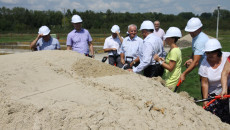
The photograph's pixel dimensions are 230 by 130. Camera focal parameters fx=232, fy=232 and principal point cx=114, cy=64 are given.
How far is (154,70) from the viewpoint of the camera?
4496 mm

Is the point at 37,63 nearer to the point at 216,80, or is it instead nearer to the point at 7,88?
the point at 7,88

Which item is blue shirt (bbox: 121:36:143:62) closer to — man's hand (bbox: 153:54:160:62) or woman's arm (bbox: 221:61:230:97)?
man's hand (bbox: 153:54:160:62)

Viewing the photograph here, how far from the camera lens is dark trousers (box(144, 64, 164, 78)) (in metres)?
4.48

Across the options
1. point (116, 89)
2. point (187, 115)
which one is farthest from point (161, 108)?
point (116, 89)

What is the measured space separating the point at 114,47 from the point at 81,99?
4167 millimetres

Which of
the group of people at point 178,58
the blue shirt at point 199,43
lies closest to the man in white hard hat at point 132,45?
the group of people at point 178,58

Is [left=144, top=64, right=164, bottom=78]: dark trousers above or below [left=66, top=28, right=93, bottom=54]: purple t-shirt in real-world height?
below

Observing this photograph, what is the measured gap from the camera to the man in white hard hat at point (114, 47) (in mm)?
6621

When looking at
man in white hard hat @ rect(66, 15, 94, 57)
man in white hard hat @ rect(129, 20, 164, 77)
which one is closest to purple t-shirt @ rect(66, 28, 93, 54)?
man in white hard hat @ rect(66, 15, 94, 57)

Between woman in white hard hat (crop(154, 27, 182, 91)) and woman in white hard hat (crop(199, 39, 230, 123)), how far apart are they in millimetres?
494

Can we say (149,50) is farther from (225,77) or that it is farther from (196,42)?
(225,77)

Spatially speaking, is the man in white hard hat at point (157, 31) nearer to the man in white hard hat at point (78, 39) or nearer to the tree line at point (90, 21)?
the man in white hard hat at point (78, 39)

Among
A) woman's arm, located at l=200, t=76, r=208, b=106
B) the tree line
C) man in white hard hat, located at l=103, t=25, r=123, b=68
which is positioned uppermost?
the tree line

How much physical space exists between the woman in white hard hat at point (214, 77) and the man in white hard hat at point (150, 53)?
90 centimetres
